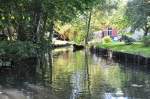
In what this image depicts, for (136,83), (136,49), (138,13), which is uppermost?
(138,13)

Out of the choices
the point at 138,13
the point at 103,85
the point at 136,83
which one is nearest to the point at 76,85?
the point at 103,85

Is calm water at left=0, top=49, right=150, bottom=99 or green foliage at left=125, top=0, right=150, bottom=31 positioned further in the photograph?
green foliage at left=125, top=0, right=150, bottom=31

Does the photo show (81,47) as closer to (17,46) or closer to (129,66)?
(129,66)

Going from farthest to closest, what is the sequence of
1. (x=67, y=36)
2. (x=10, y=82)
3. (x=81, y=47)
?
(x=67, y=36), (x=81, y=47), (x=10, y=82)

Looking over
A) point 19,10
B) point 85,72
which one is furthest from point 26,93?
point 19,10

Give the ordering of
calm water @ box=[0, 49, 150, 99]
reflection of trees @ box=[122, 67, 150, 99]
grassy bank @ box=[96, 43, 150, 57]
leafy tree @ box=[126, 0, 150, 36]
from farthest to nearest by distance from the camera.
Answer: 1. leafy tree @ box=[126, 0, 150, 36]
2. grassy bank @ box=[96, 43, 150, 57]
3. reflection of trees @ box=[122, 67, 150, 99]
4. calm water @ box=[0, 49, 150, 99]

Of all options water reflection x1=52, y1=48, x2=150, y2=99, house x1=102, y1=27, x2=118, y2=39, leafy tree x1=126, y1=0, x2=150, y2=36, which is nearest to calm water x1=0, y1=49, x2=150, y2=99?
water reflection x1=52, y1=48, x2=150, y2=99

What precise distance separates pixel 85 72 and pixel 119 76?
14.1 feet

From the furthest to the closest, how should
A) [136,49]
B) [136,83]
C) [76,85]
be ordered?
1. [136,49]
2. [136,83]
3. [76,85]

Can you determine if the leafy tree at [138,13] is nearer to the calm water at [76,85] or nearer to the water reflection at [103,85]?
the water reflection at [103,85]

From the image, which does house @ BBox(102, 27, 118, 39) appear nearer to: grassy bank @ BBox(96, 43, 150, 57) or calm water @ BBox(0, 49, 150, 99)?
grassy bank @ BBox(96, 43, 150, 57)

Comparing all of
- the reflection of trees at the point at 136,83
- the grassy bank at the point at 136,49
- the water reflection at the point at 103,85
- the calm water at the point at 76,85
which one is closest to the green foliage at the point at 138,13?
the grassy bank at the point at 136,49

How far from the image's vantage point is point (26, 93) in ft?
78.6

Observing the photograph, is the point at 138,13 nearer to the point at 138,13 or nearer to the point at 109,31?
the point at 138,13
